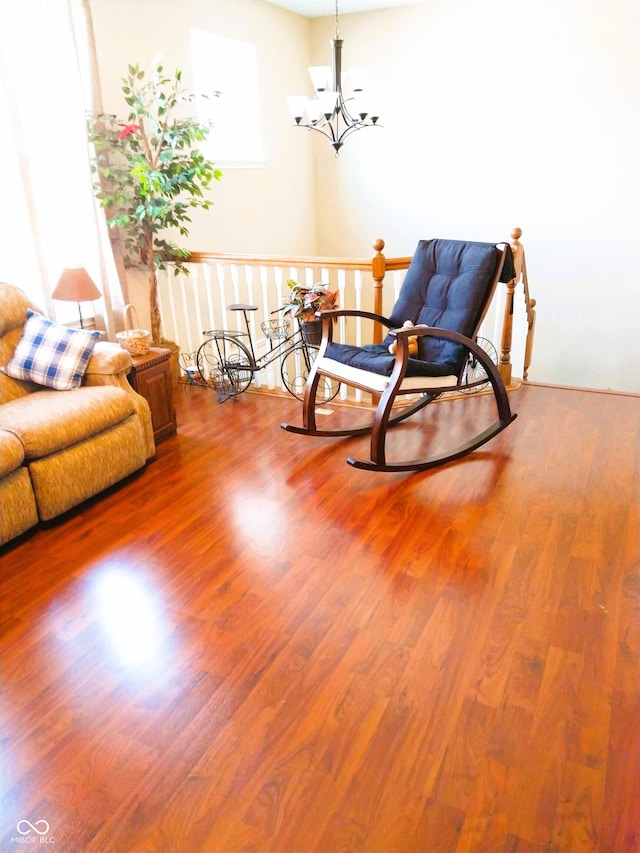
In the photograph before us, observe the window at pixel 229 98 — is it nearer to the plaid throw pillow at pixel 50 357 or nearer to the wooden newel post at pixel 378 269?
the wooden newel post at pixel 378 269

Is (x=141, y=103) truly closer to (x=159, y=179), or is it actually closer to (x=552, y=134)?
(x=159, y=179)

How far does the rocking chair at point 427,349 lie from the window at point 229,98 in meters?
2.45

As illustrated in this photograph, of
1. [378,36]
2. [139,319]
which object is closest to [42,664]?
[139,319]

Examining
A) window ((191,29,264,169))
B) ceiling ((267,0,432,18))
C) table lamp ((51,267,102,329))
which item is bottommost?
table lamp ((51,267,102,329))

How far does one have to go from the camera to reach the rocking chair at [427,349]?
2.93 m

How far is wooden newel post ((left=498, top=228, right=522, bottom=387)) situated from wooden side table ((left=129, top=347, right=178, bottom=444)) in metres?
2.02

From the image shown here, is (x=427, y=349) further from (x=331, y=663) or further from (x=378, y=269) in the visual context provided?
(x=331, y=663)

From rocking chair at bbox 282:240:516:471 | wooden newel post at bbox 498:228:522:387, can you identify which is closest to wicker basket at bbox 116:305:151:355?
rocking chair at bbox 282:240:516:471

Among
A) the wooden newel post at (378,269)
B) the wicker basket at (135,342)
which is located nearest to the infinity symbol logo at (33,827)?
the wicker basket at (135,342)

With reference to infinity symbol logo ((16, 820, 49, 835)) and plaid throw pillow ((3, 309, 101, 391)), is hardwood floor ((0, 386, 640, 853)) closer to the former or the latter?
infinity symbol logo ((16, 820, 49, 835))

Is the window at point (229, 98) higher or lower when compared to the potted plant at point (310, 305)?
higher

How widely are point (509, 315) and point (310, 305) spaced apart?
1.30 metres

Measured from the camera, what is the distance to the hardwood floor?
4.68 ft

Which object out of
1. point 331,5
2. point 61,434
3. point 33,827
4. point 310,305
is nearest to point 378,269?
point 310,305
